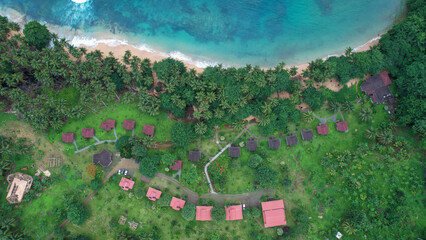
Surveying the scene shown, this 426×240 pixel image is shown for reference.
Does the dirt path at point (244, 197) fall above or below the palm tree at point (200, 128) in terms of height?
below

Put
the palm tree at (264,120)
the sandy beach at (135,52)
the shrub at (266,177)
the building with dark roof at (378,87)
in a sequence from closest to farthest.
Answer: the shrub at (266,177)
the palm tree at (264,120)
the building with dark roof at (378,87)
the sandy beach at (135,52)

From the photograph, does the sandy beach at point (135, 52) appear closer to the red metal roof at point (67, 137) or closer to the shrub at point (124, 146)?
the shrub at point (124, 146)

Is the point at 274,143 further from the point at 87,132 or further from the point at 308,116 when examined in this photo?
the point at 87,132

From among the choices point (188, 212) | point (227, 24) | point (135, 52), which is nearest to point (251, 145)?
point (188, 212)

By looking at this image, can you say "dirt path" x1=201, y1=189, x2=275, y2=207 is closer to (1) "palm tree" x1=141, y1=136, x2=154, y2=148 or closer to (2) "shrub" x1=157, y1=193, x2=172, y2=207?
(2) "shrub" x1=157, y1=193, x2=172, y2=207

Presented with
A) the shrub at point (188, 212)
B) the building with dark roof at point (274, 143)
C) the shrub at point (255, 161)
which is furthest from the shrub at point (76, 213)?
the building with dark roof at point (274, 143)

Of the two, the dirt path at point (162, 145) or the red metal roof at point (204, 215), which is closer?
the red metal roof at point (204, 215)

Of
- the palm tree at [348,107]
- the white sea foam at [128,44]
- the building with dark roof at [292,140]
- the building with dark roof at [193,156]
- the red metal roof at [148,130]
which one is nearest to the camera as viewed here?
the building with dark roof at [193,156]
